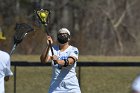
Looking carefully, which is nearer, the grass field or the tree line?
the grass field

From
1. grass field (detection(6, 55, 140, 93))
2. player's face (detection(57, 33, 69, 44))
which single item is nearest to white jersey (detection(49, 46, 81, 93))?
player's face (detection(57, 33, 69, 44))

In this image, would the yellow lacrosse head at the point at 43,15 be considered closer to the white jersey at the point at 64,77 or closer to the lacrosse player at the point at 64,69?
the lacrosse player at the point at 64,69

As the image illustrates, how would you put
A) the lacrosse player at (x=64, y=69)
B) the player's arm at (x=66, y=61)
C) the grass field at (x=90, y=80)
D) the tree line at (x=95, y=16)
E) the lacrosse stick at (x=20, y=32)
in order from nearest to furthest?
the player's arm at (x=66, y=61) < the lacrosse player at (x=64, y=69) < the lacrosse stick at (x=20, y=32) < the grass field at (x=90, y=80) < the tree line at (x=95, y=16)

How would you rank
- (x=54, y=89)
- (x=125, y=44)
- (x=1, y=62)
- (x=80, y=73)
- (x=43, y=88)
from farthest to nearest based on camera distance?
(x=125, y=44), (x=43, y=88), (x=80, y=73), (x=54, y=89), (x=1, y=62)

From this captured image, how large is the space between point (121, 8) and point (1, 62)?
41.1 meters

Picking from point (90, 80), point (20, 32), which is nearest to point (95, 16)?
point (90, 80)

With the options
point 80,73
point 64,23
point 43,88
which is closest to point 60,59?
point 80,73

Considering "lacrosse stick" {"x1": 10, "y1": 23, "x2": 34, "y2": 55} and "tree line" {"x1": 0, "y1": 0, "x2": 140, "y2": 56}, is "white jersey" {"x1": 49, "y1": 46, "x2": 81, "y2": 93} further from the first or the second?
"tree line" {"x1": 0, "y1": 0, "x2": 140, "y2": 56}

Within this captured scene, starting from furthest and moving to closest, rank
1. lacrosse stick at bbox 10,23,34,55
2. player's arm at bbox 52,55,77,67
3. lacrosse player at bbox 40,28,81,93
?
lacrosse stick at bbox 10,23,34,55, lacrosse player at bbox 40,28,81,93, player's arm at bbox 52,55,77,67

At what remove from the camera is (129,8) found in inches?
1930

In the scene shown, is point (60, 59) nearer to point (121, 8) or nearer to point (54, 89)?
point (54, 89)

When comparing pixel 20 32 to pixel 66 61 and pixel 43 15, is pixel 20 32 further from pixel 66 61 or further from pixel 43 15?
pixel 66 61

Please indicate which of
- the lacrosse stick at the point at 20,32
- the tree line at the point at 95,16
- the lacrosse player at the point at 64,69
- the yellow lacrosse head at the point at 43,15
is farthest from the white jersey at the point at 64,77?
the tree line at the point at 95,16

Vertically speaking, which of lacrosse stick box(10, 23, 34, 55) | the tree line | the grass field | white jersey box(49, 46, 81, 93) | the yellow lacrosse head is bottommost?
the tree line
